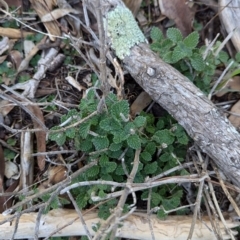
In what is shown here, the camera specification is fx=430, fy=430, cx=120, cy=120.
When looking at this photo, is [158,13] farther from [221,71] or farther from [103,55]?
[103,55]

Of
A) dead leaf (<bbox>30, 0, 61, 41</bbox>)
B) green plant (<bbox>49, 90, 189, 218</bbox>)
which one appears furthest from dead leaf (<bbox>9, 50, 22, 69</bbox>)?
green plant (<bbox>49, 90, 189, 218</bbox>)

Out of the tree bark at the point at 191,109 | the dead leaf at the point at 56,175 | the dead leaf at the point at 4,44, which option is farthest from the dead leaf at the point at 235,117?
the dead leaf at the point at 4,44

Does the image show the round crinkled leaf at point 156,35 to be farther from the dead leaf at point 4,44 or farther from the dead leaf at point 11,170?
the dead leaf at point 11,170

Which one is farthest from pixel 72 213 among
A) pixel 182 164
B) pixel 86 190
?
pixel 182 164

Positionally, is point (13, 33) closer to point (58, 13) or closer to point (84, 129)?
point (58, 13)

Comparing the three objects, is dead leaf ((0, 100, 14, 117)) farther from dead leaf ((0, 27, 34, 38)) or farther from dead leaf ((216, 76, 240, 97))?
dead leaf ((216, 76, 240, 97))

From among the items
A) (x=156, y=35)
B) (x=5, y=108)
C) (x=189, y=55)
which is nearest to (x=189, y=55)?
(x=189, y=55)
